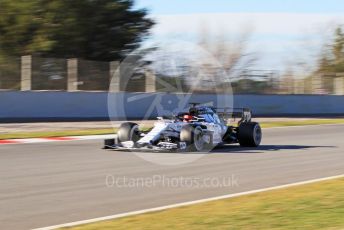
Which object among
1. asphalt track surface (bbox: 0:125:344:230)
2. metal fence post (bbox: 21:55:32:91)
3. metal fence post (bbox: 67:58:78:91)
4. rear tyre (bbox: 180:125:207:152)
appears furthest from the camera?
metal fence post (bbox: 67:58:78:91)

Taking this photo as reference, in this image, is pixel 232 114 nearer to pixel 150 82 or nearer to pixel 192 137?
pixel 192 137

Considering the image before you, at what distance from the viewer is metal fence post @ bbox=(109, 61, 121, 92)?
32.0 meters

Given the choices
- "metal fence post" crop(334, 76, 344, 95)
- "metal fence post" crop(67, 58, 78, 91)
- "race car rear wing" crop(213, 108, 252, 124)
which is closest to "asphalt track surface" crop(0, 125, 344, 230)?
"race car rear wing" crop(213, 108, 252, 124)

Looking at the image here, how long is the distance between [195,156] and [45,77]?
16526 millimetres

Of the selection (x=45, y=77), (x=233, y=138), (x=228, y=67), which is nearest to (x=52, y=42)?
(x=45, y=77)

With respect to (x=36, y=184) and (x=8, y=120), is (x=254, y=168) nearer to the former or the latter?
(x=36, y=184)

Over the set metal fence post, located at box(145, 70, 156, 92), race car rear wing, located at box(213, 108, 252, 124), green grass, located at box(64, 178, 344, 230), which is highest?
metal fence post, located at box(145, 70, 156, 92)

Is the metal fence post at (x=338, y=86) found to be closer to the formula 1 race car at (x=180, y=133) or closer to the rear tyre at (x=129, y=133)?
the formula 1 race car at (x=180, y=133)

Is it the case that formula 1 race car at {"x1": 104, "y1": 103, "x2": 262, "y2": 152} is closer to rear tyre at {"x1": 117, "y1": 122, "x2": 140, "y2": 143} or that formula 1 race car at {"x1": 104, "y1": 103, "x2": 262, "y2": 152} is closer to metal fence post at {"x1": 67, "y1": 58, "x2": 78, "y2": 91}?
rear tyre at {"x1": 117, "y1": 122, "x2": 140, "y2": 143}

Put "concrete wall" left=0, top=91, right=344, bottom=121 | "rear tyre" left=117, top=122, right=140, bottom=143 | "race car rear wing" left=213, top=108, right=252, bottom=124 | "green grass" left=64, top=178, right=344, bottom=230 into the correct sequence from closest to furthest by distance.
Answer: "green grass" left=64, top=178, right=344, bottom=230, "rear tyre" left=117, top=122, right=140, bottom=143, "race car rear wing" left=213, top=108, right=252, bottom=124, "concrete wall" left=0, top=91, right=344, bottom=121

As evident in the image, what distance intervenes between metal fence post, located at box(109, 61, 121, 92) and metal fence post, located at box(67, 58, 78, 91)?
1990 millimetres

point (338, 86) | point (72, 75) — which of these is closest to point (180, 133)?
point (72, 75)

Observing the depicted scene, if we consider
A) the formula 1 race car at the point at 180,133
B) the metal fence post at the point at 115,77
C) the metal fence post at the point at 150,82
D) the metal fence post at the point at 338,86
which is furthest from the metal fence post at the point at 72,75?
the metal fence post at the point at 338,86

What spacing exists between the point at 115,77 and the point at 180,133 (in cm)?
1815
